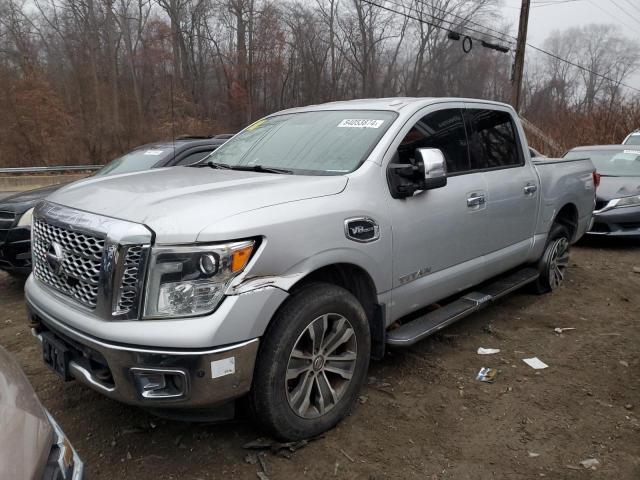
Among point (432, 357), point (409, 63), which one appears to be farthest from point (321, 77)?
point (432, 357)

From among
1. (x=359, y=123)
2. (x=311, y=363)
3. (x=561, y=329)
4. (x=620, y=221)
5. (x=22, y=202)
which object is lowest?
(x=561, y=329)

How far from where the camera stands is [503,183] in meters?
4.03

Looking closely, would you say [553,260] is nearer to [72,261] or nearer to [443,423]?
[443,423]

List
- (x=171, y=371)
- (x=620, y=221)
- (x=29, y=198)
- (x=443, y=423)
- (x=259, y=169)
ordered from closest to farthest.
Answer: (x=171, y=371)
(x=443, y=423)
(x=259, y=169)
(x=29, y=198)
(x=620, y=221)

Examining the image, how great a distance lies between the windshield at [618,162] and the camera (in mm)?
8141

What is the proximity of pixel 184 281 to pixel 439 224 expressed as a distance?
1812 millimetres

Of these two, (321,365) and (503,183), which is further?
(503,183)

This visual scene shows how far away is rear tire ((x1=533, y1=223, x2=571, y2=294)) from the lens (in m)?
4.99

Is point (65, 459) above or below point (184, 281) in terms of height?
below

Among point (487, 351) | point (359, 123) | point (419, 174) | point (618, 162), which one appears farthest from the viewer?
point (618, 162)

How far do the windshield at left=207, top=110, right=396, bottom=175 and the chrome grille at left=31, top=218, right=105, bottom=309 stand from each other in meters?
1.32

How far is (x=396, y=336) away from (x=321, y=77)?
40008 mm

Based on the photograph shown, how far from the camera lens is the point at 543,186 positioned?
4.63 meters

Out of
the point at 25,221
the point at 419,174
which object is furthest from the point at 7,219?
the point at 419,174
